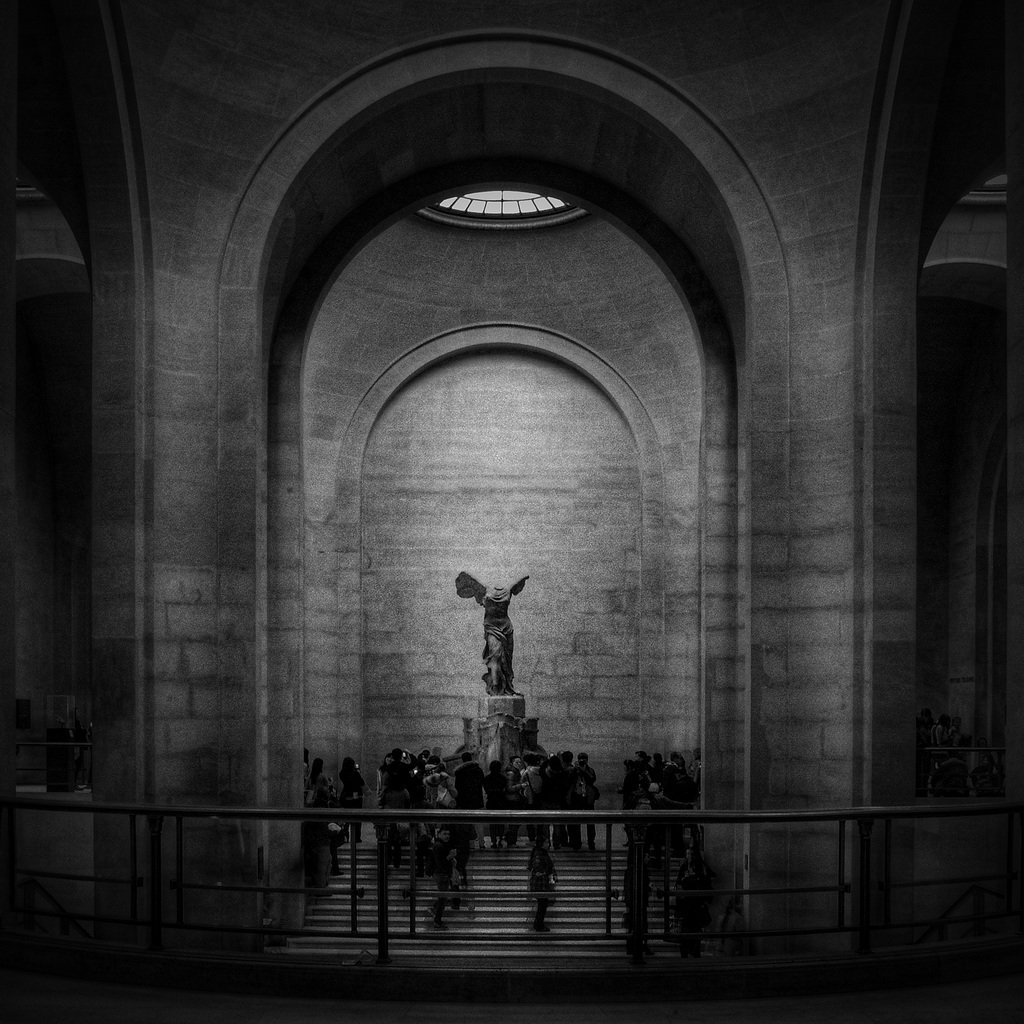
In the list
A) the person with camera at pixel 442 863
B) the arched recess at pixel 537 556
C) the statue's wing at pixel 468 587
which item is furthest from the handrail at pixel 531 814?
the arched recess at pixel 537 556

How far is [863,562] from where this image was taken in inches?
478

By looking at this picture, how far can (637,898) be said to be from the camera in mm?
6016

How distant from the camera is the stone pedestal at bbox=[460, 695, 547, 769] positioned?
65.8 feet

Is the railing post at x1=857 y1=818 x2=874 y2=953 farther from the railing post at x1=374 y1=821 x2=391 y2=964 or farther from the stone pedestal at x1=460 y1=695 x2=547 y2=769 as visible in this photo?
the stone pedestal at x1=460 y1=695 x2=547 y2=769

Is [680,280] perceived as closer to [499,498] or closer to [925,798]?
[925,798]

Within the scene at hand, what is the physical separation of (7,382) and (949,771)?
11.2 metres

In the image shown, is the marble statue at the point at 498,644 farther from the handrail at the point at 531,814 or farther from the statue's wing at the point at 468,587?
the handrail at the point at 531,814

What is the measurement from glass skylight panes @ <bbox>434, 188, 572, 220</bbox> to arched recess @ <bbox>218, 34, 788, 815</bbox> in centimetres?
649

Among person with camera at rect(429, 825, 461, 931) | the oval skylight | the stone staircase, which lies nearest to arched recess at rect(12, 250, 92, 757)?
→ the oval skylight

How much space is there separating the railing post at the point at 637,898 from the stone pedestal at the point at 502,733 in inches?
548

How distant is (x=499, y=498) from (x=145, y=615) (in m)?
13.2

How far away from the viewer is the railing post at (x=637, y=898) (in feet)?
19.2

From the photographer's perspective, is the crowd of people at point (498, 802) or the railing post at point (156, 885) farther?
the crowd of people at point (498, 802)

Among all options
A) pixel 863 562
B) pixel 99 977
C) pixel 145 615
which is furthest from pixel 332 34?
pixel 99 977
